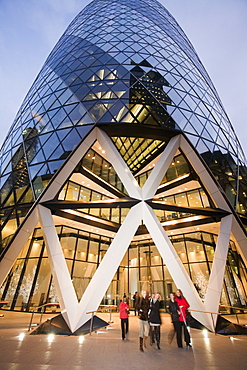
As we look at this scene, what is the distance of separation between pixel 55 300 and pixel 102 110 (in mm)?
14610

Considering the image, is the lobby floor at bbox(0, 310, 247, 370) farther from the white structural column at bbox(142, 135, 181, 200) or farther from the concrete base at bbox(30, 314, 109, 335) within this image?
the white structural column at bbox(142, 135, 181, 200)

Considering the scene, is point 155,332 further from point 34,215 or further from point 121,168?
point 121,168

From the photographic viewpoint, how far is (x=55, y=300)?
15.6 meters

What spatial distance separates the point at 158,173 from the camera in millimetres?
12898

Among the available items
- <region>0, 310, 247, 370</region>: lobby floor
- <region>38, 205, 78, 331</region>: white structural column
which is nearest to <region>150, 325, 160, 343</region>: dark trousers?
<region>0, 310, 247, 370</region>: lobby floor

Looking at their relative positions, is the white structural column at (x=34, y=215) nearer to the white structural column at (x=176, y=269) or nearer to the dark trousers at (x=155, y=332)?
the white structural column at (x=176, y=269)

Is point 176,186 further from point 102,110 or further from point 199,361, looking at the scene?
point 199,361

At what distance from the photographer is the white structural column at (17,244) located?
36.4ft

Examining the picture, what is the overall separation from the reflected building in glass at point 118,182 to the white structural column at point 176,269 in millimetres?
66

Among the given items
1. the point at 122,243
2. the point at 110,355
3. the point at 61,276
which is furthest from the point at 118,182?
the point at 110,355

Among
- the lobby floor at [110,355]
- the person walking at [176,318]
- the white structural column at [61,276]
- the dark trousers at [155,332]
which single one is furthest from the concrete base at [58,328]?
the person walking at [176,318]

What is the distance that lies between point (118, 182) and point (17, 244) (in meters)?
13.6

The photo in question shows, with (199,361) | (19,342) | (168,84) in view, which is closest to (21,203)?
(19,342)

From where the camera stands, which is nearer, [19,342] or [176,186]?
[19,342]
